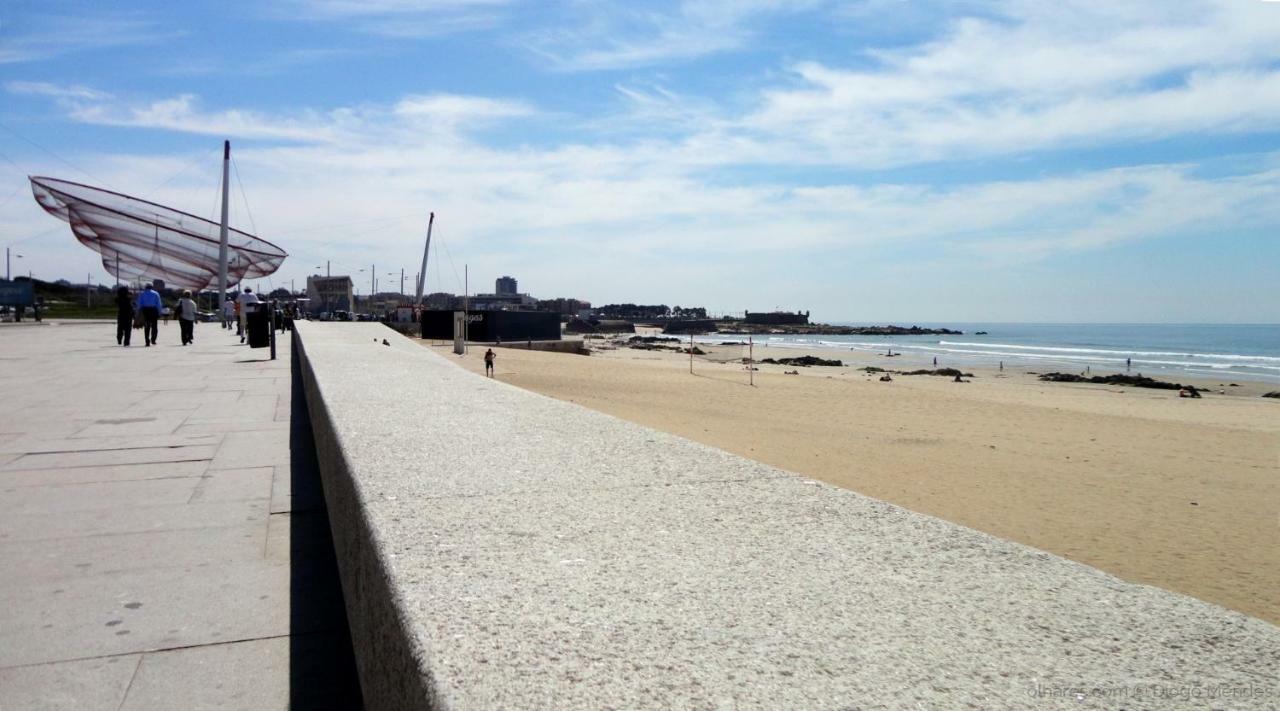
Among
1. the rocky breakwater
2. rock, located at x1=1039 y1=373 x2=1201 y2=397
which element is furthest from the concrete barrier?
the rocky breakwater

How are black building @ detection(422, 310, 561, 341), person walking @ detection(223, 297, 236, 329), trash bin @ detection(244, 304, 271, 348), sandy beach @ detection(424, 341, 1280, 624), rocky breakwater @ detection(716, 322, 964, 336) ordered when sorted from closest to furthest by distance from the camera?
sandy beach @ detection(424, 341, 1280, 624), trash bin @ detection(244, 304, 271, 348), person walking @ detection(223, 297, 236, 329), black building @ detection(422, 310, 561, 341), rocky breakwater @ detection(716, 322, 964, 336)

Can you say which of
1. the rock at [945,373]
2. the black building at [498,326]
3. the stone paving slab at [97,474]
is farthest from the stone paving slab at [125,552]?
the black building at [498,326]

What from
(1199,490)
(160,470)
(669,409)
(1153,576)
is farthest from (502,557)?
(669,409)

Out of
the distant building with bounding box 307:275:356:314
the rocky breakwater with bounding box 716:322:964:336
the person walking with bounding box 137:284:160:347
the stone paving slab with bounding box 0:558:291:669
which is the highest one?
the distant building with bounding box 307:275:356:314

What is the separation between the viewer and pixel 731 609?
1.87 m

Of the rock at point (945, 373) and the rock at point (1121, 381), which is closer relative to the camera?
the rock at point (1121, 381)

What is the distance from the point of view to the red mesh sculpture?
4078 centimetres

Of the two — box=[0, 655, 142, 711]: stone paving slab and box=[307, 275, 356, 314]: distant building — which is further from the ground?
box=[307, 275, 356, 314]: distant building

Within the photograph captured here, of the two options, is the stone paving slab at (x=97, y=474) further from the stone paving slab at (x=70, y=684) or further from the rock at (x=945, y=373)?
the rock at (x=945, y=373)

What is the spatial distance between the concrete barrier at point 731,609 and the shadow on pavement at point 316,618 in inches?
9.7

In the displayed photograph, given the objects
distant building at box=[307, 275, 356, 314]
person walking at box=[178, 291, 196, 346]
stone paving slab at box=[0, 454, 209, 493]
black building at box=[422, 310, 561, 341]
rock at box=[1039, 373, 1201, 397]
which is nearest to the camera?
stone paving slab at box=[0, 454, 209, 493]

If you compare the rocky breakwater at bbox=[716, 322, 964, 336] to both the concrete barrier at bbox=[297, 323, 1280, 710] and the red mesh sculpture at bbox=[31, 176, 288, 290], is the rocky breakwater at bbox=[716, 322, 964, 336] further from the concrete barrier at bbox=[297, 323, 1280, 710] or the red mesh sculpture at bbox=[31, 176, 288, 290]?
the concrete barrier at bbox=[297, 323, 1280, 710]

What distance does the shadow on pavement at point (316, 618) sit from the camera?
2686 mm

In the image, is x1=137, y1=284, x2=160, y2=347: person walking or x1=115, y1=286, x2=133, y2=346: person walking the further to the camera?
x1=137, y1=284, x2=160, y2=347: person walking
